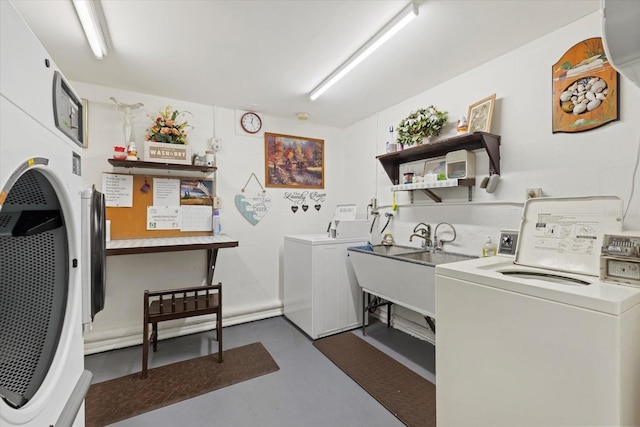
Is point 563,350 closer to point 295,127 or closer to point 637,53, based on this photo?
point 637,53

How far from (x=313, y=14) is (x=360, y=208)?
7.57 feet

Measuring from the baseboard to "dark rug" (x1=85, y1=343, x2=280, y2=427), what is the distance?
0.58 meters

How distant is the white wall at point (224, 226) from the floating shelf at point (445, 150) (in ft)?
3.36

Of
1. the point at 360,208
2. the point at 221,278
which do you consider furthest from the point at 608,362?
the point at 221,278

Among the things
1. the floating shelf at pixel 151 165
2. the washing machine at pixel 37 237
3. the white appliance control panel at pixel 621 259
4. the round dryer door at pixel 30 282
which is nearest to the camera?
the washing machine at pixel 37 237

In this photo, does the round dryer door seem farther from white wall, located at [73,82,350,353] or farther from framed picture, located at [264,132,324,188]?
framed picture, located at [264,132,324,188]

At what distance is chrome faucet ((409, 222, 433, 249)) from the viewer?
264 cm

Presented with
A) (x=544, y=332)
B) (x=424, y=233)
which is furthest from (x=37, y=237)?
(x=424, y=233)

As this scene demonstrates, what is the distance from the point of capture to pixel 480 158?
2.30 meters

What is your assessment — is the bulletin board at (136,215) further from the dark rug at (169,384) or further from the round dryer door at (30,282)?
the round dryer door at (30,282)

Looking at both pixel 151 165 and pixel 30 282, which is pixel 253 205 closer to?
pixel 151 165

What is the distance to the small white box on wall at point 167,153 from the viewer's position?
104 inches

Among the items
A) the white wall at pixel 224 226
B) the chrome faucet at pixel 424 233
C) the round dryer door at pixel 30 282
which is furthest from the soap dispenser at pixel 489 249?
the round dryer door at pixel 30 282

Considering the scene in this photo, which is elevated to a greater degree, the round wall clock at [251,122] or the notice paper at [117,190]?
the round wall clock at [251,122]
